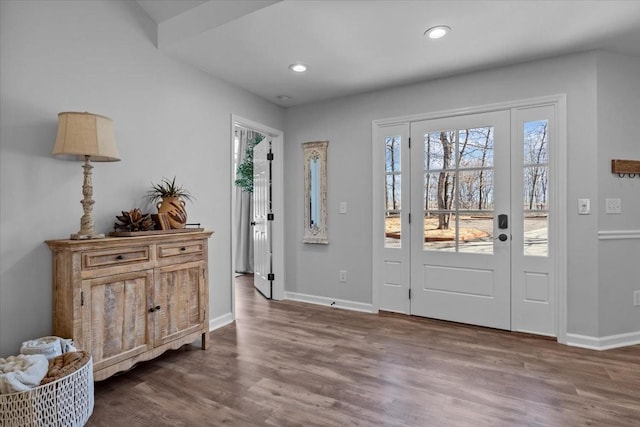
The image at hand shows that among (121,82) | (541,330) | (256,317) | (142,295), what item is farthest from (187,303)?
(541,330)

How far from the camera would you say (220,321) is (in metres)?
3.25

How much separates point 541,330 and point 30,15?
439 centimetres

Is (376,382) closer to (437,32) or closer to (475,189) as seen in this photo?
(475,189)

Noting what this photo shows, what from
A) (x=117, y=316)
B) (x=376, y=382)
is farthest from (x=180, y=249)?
(x=376, y=382)

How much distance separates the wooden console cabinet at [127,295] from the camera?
1912 millimetres

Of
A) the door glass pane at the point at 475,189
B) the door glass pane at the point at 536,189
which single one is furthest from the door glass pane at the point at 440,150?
the door glass pane at the point at 536,189

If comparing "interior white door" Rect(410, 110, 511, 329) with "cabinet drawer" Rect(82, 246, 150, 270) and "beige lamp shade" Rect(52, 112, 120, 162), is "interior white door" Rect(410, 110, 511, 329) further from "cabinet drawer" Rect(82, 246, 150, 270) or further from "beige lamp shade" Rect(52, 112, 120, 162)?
"beige lamp shade" Rect(52, 112, 120, 162)

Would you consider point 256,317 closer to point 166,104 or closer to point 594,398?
point 166,104

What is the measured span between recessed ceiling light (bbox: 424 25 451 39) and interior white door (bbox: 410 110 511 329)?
958 mm

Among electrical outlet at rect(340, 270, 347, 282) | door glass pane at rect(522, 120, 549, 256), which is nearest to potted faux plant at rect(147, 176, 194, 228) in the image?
electrical outlet at rect(340, 270, 347, 282)

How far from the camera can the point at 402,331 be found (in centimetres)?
307

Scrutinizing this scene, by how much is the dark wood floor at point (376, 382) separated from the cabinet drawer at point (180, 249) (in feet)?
2.61

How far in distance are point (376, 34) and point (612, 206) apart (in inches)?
94.0

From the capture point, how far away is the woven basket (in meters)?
1.47
